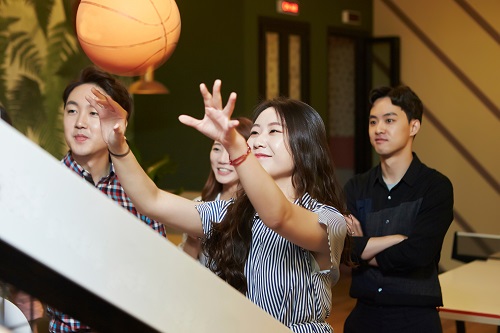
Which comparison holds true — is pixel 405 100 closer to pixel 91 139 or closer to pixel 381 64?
pixel 91 139

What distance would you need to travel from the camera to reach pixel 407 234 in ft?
10.8

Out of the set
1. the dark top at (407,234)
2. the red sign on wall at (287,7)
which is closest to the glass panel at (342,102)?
the red sign on wall at (287,7)

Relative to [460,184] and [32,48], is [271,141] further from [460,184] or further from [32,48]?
[460,184]

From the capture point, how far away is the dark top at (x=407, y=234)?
3.16 metres

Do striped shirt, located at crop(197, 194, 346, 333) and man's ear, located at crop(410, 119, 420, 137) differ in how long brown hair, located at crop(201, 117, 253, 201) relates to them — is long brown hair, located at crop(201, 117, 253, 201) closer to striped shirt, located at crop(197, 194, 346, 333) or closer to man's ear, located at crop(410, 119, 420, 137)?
man's ear, located at crop(410, 119, 420, 137)

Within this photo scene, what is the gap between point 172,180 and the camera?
9.23 meters

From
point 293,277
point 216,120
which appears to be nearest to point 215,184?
point 293,277

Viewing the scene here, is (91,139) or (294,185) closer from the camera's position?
(294,185)

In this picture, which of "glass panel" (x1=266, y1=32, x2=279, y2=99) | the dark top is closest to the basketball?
the dark top

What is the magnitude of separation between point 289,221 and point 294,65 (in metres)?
7.62

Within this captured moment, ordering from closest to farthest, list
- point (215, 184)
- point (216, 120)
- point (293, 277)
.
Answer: point (216, 120) → point (293, 277) → point (215, 184)

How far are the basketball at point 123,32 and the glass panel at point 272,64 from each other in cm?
654

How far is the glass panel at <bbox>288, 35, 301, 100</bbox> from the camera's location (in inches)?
359

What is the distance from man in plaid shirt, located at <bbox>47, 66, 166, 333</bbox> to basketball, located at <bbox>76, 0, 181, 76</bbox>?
1.35 ft
